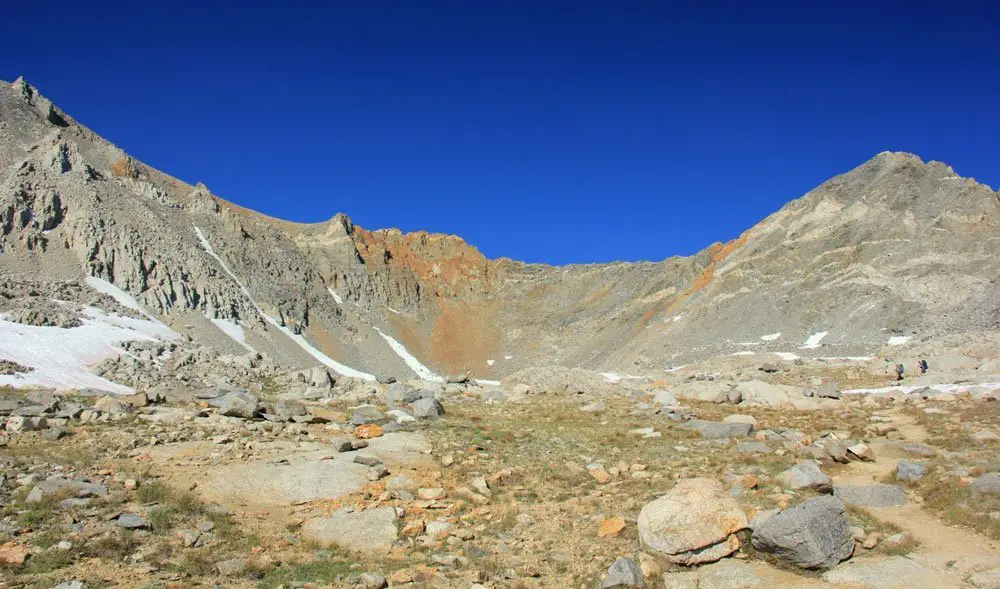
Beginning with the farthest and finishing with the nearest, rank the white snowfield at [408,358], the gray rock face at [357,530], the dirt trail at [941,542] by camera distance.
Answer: the white snowfield at [408,358], the gray rock face at [357,530], the dirt trail at [941,542]

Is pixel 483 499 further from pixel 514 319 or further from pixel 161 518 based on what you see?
pixel 514 319

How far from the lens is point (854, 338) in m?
56.6

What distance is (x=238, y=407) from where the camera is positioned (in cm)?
2270

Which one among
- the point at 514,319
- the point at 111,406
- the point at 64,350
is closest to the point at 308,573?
the point at 111,406

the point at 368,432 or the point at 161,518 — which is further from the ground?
the point at 368,432

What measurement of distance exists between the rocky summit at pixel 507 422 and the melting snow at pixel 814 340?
62 centimetres

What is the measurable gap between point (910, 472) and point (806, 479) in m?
2.71

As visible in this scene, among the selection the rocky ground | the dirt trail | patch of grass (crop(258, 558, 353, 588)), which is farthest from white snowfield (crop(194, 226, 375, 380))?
the dirt trail

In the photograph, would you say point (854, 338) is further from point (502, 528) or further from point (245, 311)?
point (245, 311)

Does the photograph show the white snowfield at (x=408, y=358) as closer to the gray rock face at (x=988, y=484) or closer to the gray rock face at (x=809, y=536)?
the gray rock face at (x=988, y=484)

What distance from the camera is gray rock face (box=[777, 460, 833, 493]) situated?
14.2 meters

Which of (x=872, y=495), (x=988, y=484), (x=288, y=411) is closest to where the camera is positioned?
(x=988, y=484)

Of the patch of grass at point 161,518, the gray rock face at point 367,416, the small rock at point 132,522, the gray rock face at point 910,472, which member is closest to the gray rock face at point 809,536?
the gray rock face at point 910,472

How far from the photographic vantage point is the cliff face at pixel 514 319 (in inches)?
2372
